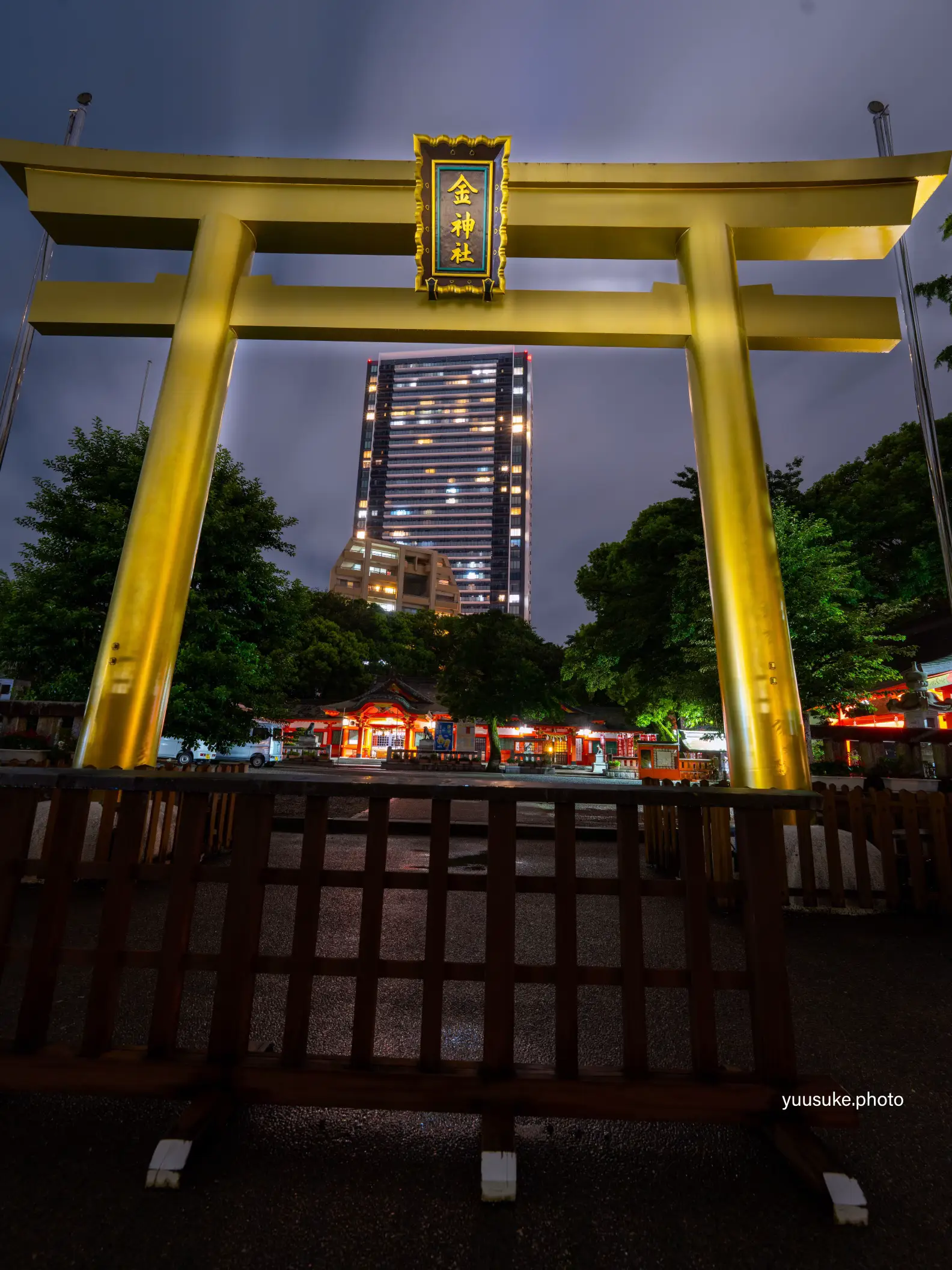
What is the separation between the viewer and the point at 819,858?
4449 millimetres

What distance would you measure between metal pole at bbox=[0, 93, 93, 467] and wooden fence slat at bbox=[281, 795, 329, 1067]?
7936 mm

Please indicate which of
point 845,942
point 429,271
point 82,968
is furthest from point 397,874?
point 429,271

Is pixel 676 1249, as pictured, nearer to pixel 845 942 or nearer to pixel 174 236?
pixel 845 942

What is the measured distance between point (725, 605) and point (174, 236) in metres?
6.88

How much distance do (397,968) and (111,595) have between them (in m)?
7.67

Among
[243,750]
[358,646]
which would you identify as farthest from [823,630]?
[358,646]

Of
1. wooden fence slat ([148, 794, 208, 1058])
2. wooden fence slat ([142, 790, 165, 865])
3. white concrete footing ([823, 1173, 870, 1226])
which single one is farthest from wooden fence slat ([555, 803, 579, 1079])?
wooden fence slat ([142, 790, 165, 865])

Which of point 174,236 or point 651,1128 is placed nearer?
A: point 651,1128

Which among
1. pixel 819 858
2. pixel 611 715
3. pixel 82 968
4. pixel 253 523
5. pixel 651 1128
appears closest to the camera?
pixel 651 1128

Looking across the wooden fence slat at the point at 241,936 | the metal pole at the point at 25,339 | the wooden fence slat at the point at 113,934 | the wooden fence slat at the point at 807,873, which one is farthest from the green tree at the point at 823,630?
the metal pole at the point at 25,339

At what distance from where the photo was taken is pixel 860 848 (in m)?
4.29

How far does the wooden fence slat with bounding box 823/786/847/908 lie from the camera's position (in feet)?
13.7

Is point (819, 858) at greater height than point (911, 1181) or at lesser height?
greater

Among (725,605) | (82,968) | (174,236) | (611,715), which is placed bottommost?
(82,968)
